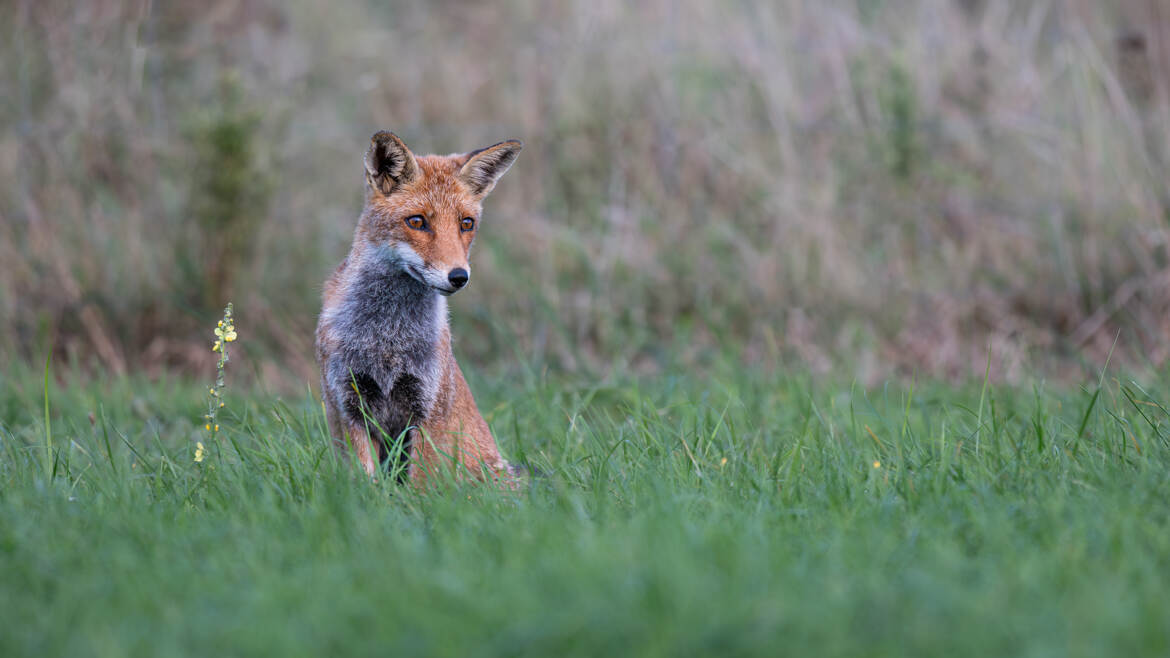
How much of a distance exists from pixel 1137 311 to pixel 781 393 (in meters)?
2.99

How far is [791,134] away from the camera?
7.93m

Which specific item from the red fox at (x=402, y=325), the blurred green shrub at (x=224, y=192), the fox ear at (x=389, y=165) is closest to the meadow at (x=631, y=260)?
the blurred green shrub at (x=224, y=192)

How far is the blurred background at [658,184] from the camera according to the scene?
7199 mm

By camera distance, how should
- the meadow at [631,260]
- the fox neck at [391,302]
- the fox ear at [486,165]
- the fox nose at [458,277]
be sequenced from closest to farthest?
the meadow at [631,260], the fox nose at [458,277], the fox neck at [391,302], the fox ear at [486,165]

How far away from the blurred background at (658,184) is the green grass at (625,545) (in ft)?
8.83

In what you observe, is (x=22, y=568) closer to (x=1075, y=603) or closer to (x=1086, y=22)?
(x=1075, y=603)

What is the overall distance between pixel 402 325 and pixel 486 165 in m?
0.81

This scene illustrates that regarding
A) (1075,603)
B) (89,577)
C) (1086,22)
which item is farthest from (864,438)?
(1086,22)

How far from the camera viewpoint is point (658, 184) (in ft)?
26.5

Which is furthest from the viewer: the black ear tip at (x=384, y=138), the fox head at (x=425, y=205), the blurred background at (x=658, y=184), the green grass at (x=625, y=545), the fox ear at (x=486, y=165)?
the blurred background at (x=658, y=184)

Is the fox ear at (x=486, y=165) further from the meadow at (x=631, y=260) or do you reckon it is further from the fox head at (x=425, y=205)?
the meadow at (x=631, y=260)

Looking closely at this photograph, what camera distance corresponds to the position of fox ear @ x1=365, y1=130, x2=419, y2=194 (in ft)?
13.7

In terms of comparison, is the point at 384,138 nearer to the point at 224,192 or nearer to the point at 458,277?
the point at 458,277

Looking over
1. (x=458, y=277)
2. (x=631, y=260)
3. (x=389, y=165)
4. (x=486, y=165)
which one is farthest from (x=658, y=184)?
(x=458, y=277)
